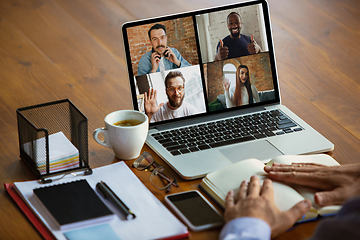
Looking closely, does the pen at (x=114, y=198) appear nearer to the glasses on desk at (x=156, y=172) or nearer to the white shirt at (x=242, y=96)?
the glasses on desk at (x=156, y=172)

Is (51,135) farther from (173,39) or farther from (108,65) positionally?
(108,65)

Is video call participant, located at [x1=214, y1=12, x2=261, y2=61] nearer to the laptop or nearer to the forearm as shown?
the laptop

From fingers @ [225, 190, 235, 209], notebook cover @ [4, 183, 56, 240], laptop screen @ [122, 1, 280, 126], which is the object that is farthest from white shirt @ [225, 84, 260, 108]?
notebook cover @ [4, 183, 56, 240]

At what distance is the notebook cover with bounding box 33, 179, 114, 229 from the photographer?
0.86 m

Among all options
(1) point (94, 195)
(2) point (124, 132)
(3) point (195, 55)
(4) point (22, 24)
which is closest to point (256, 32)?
(3) point (195, 55)

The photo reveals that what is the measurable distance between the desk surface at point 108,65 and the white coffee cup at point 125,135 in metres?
0.04

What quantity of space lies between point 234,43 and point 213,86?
145mm

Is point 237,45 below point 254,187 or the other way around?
the other way around

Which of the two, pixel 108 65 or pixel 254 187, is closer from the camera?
pixel 254 187

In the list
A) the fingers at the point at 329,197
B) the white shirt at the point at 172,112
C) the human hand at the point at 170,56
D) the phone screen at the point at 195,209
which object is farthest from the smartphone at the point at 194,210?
the human hand at the point at 170,56

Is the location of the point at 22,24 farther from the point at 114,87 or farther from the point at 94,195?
the point at 94,195

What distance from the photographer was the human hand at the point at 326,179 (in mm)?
899

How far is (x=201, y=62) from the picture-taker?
1.26 meters

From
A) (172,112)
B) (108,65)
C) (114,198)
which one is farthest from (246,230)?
(108,65)
